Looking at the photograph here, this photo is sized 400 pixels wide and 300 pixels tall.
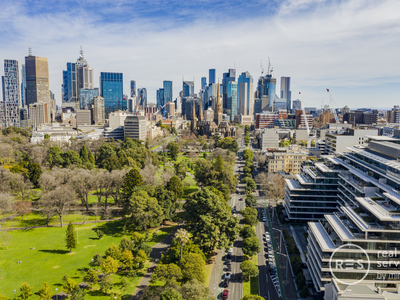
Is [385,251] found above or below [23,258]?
above

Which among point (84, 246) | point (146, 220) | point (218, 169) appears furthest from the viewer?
point (218, 169)

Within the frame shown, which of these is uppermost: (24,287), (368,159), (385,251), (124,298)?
(368,159)

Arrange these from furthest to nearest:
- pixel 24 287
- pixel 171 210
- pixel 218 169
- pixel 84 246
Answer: pixel 218 169
pixel 171 210
pixel 84 246
pixel 24 287

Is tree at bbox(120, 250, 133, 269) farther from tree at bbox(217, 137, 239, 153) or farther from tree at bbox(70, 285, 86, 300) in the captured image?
tree at bbox(217, 137, 239, 153)

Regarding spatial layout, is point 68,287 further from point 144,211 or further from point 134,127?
point 134,127

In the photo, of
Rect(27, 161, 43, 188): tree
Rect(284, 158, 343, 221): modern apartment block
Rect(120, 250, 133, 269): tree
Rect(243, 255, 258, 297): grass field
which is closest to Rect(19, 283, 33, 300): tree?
Rect(120, 250, 133, 269): tree

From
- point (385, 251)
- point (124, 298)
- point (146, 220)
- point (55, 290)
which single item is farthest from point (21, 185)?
point (385, 251)

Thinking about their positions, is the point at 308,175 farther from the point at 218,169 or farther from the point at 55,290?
the point at 55,290
